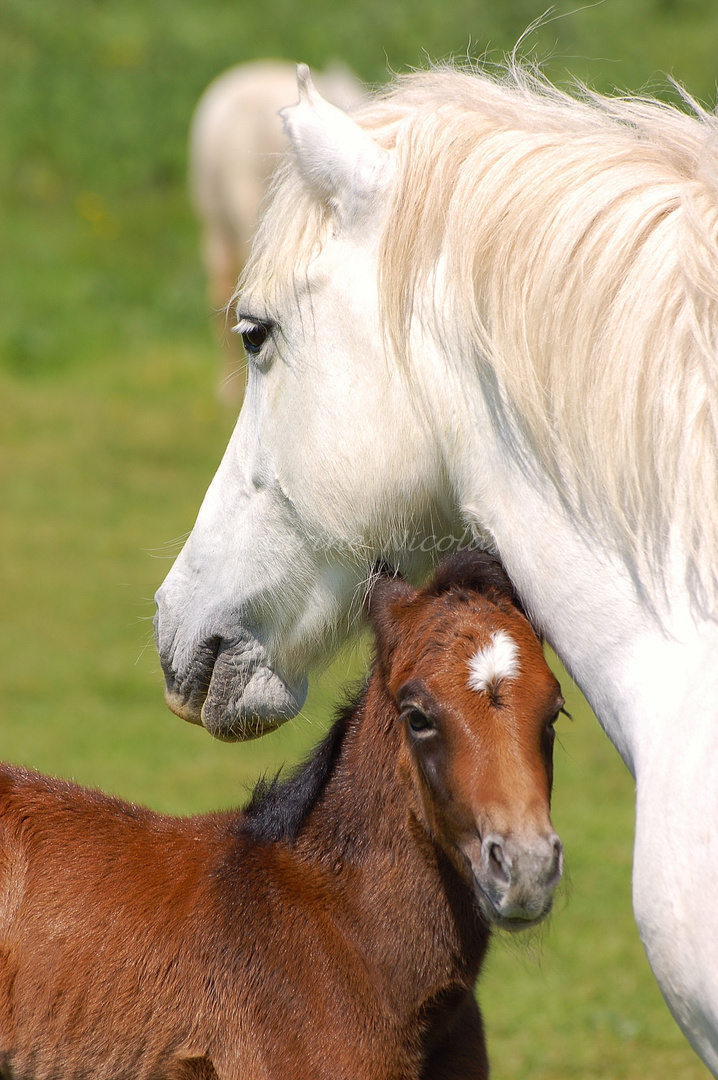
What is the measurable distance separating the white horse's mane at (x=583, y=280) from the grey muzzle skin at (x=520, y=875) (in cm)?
43

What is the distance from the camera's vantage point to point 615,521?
164 centimetres

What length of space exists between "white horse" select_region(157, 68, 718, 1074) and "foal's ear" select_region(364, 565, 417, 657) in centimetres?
3

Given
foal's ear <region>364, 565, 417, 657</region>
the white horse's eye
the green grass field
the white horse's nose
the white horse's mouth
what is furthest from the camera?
the green grass field

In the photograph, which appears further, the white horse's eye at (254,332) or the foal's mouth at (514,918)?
the white horse's eye at (254,332)

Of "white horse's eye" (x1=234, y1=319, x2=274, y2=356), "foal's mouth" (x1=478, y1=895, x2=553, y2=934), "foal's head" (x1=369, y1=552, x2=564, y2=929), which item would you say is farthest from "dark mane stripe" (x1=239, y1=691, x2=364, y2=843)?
"white horse's eye" (x1=234, y1=319, x2=274, y2=356)

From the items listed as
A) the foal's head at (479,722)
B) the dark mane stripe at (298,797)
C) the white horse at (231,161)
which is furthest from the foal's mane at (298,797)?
the white horse at (231,161)

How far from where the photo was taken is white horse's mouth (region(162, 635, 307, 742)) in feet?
7.08

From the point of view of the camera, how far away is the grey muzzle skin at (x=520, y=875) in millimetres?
1691

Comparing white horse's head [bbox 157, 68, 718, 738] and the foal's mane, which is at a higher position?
white horse's head [bbox 157, 68, 718, 738]

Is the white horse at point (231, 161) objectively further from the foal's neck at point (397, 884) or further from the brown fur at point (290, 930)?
the foal's neck at point (397, 884)

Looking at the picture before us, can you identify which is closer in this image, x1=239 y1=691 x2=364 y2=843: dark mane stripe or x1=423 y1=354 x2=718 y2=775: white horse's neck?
x1=423 y1=354 x2=718 y2=775: white horse's neck

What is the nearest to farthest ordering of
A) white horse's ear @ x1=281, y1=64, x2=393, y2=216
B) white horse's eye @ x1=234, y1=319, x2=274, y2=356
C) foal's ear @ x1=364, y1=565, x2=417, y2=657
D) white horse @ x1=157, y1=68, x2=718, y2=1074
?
1. white horse @ x1=157, y1=68, x2=718, y2=1074
2. white horse's ear @ x1=281, y1=64, x2=393, y2=216
3. white horse's eye @ x1=234, y1=319, x2=274, y2=356
4. foal's ear @ x1=364, y1=565, x2=417, y2=657

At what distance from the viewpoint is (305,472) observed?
1.90 meters

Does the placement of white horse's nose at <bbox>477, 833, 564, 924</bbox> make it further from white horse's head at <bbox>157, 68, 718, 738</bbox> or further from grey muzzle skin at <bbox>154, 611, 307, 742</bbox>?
grey muzzle skin at <bbox>154, 611, 307, 742</bbox>
